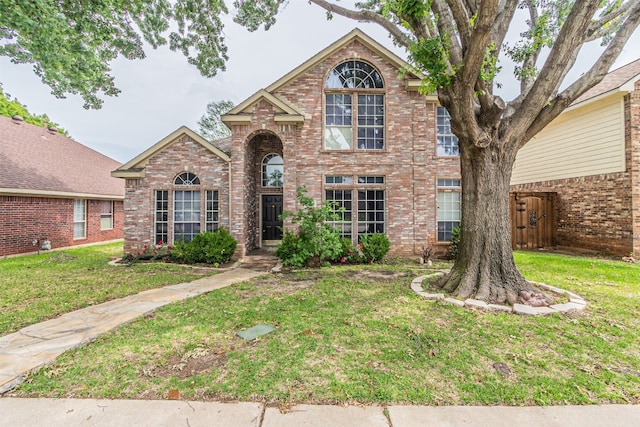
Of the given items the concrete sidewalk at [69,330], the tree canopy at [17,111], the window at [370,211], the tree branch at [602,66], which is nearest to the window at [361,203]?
the window at [370,211]

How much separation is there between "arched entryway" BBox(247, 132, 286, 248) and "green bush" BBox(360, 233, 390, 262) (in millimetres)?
4087

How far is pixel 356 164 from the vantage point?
391 inches

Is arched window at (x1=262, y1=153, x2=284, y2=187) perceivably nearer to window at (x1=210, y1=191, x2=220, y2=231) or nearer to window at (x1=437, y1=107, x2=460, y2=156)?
window at (x1=210, y1=191, x2=220, y2=231)

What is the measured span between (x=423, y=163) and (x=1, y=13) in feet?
39.5

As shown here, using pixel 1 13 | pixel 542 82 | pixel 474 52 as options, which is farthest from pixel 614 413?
pixel 1 13

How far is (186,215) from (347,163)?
628 cm

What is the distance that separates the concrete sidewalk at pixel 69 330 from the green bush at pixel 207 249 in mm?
2477

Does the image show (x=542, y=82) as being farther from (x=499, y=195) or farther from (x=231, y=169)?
(x=231, y=169)

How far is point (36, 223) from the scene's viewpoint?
1120 cm

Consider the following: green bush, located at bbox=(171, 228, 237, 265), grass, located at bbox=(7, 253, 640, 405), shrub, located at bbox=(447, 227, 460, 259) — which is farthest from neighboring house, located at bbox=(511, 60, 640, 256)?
green bush, located at bbox=(171, 228, 237, 265)

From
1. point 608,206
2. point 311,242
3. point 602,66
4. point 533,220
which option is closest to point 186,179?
point 311,242

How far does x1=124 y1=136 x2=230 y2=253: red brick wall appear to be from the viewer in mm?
9812

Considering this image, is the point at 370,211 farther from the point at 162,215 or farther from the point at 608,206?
the point at 608,206

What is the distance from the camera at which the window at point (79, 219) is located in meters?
12.9
